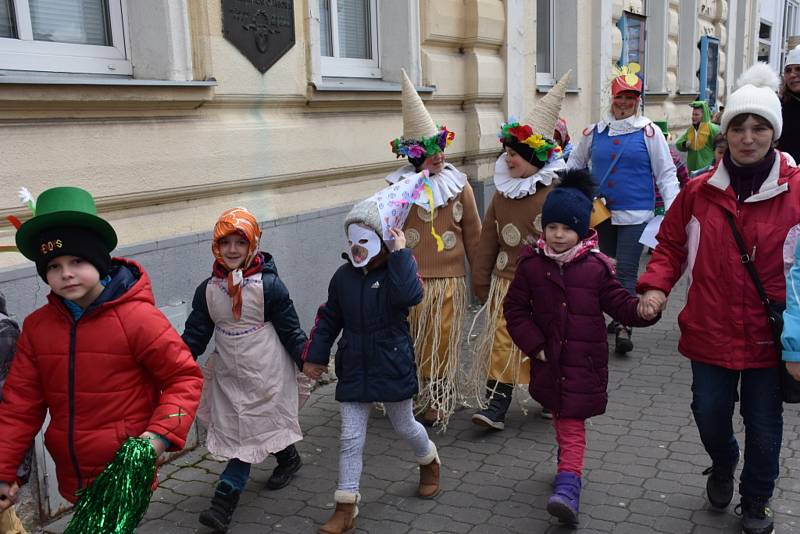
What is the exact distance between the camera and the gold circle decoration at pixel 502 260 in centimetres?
474

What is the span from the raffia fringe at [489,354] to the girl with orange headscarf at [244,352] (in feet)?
4.48

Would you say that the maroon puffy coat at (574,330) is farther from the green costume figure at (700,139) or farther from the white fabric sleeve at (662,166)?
the green costume figure at (700,139)

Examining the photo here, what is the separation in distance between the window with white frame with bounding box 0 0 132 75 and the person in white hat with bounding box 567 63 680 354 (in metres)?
3.30

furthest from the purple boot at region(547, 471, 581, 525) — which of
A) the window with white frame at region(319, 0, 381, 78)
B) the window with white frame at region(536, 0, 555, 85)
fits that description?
the window with white frame at region(536, 0, 555, 85)

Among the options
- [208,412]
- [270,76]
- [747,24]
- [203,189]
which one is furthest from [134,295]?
[747,24]

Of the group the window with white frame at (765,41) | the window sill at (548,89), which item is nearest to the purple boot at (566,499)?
the window sill at (548,89)

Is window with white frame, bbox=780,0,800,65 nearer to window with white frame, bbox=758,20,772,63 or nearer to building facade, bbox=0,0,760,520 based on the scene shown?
window with white frame, bbox=758,20,772,63

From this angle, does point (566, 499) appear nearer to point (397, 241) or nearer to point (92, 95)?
point (397, 241)

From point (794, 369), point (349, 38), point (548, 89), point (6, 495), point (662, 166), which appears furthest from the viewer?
point (548, 89)

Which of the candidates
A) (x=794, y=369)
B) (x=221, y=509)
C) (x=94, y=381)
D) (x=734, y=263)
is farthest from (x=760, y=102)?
(x=221, y=509)

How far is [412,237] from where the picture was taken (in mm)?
4828

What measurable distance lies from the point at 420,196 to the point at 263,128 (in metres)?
1.26

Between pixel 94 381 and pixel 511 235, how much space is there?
257 cm

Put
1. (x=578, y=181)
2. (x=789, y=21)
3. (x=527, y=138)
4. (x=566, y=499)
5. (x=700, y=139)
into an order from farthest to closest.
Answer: (x=789, y=21), (x=700, y=139), (x=527, y=138), (x=578, y=181), (x=566, y=499)
